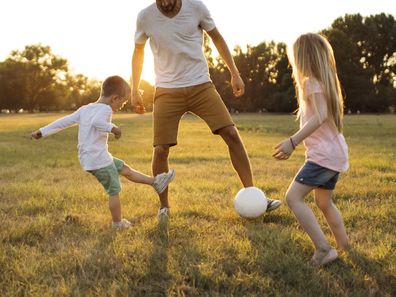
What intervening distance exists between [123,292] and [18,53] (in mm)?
97966

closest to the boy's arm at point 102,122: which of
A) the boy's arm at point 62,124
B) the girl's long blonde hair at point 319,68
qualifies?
the boy's arm at point 62,124

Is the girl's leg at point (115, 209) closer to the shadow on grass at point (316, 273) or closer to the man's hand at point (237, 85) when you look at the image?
the shadow on grass at point (316, 273)

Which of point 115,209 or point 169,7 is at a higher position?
point 169,7

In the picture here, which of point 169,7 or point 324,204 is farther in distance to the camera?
point 169,7

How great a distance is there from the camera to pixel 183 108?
5188mm

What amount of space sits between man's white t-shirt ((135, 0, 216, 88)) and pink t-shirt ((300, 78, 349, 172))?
1.69 m

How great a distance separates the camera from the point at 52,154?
40.1ft

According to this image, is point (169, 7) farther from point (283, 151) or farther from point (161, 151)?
point (283, 151)

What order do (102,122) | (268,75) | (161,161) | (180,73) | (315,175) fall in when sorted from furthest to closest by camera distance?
(268,75) < (161,161) < (180,73) < (102,122) < (315,175)

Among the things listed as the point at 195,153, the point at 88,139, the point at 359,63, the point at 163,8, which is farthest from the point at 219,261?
the point at 359,63

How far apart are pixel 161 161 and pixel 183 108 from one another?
0.64m

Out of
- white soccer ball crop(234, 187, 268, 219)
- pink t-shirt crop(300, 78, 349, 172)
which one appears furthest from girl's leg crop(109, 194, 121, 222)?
pink t-shirt crop(300, 78, 349, 172)

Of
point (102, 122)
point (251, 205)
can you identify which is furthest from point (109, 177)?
point (251, 205)

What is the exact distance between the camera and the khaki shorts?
16.8 feet
